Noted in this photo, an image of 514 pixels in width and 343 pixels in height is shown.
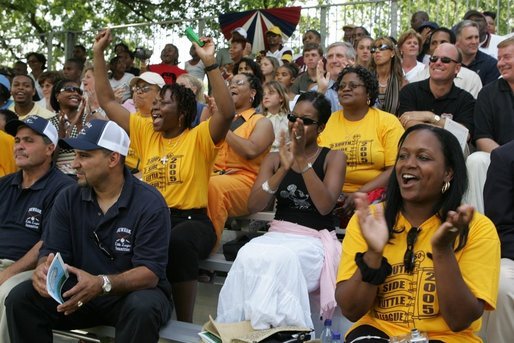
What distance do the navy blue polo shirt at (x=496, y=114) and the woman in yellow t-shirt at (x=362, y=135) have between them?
62cm

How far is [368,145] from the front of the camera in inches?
207

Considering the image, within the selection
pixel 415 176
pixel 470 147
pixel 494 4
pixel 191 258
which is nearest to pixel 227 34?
pixel 494 4

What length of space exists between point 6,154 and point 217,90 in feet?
7.79

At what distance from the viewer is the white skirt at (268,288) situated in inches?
156

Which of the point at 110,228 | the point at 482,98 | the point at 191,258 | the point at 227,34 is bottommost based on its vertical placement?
the point at 191,258

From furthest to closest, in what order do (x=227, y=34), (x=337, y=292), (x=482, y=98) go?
(x=227, y=34)
(x=482, y=98)
(x=337, y=292)

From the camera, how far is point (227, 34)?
1130 centimetres

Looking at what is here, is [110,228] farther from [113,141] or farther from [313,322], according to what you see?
[313,322]

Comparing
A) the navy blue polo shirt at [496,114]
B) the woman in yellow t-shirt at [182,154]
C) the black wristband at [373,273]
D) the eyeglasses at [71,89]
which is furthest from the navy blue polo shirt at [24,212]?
the navy blue polo shirt at [496,114]

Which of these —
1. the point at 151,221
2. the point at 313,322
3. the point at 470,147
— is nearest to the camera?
the point at 151,221

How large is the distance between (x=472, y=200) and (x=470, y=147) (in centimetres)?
121

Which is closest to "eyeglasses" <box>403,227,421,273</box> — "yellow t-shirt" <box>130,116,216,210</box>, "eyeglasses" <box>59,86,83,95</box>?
"yellow t-shirt" <box>130,116,216,210</box>

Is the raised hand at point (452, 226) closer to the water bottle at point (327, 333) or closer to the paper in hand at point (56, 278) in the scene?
the water bottle at point (327, 333)

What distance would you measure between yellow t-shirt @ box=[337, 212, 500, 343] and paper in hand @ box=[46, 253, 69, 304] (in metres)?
1.61
